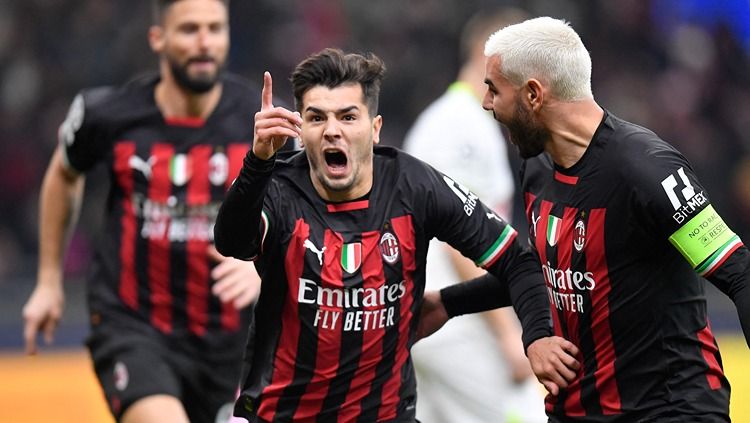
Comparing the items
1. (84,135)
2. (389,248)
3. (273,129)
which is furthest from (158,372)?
Answer: (273,129)

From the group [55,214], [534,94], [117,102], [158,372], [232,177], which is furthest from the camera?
[55,214]

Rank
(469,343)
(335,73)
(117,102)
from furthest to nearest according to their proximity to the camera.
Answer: (469,343) < (117,102) < (335,73)

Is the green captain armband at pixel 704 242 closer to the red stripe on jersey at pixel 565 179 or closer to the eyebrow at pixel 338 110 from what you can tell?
the red stripe on jersey at pixel 565 179

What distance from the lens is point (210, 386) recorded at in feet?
21.6

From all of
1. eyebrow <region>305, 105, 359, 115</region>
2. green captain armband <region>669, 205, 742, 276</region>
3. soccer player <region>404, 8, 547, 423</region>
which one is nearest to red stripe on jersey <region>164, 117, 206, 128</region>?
soccer player <region>404, 8, 547, 423</region>

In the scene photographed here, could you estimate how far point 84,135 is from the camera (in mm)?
6531

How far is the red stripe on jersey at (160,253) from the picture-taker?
21.3 feet

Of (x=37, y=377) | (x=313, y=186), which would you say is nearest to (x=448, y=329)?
(x=313, y=186)

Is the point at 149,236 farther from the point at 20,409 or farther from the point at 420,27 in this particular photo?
the point at 420,27

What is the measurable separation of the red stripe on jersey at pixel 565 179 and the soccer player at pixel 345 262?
1.29 feet

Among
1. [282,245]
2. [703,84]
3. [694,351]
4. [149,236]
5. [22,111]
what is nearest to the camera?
[694,351]

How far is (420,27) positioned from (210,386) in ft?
26.5

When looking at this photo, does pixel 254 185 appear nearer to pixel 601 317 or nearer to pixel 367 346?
pixel 367 346

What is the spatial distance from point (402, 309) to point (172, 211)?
191 centimetres
